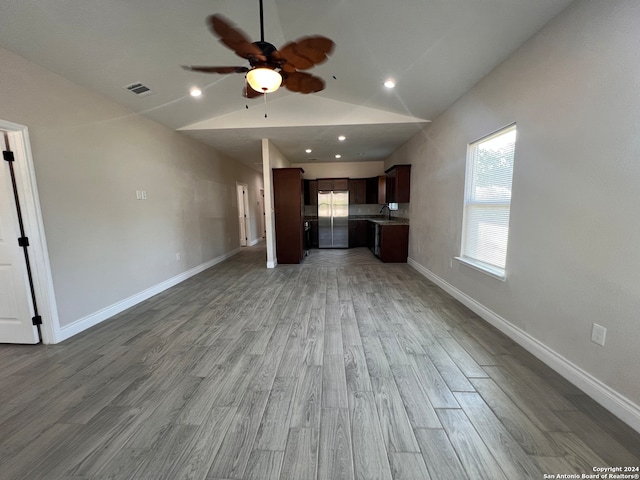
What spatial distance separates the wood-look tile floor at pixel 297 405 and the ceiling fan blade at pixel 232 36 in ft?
8.08

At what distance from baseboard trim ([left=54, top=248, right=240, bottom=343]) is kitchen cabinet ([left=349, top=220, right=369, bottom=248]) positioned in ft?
14.9

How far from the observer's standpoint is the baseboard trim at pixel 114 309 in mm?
2668

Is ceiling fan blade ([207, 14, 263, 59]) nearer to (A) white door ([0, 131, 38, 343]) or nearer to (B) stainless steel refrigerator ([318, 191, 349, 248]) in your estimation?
(A) white door ([0, 131, 38, 343])

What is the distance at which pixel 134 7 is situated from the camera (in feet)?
6.98

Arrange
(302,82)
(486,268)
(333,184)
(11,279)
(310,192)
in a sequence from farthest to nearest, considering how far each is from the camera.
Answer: (310,192), (333,184), (486,268), (11,279), (302,82)

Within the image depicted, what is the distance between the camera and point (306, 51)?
191 cm

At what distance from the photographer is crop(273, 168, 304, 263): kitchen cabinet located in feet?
18.4

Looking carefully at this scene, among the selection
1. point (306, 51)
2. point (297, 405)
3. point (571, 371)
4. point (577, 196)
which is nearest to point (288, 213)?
point (306, 51)

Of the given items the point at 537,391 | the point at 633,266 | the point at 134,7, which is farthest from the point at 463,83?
the point at 134,7

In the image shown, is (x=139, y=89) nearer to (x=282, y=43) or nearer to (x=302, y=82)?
(x=282, y=43)

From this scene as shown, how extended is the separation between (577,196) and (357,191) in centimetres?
651

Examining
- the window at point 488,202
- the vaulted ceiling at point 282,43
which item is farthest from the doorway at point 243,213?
the window at point 488,202

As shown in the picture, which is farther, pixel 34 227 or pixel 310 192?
pixel 310 192

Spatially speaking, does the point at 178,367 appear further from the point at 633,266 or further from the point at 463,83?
the point at 463,83
